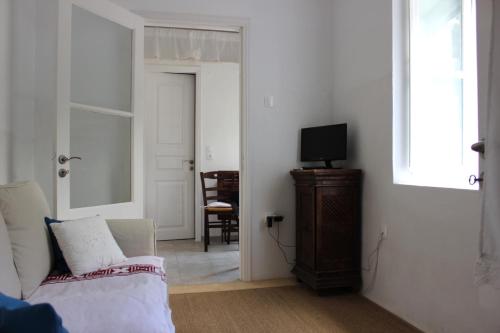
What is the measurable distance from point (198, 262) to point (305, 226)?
1.34 meters

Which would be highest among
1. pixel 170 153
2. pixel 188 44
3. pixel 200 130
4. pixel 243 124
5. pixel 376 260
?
pixel 188 44

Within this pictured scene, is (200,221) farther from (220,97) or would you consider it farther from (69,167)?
(69,167)

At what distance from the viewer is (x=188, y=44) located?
404cm

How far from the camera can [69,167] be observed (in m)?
2.36

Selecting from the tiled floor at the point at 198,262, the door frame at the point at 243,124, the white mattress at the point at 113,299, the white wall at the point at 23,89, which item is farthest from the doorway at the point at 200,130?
the white mattress at the point at 113,299

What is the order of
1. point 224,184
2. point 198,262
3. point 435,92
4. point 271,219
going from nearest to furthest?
point 435,92 → point 271,219 → point 198,262 → point 224,184

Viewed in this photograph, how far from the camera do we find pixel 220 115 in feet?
16.4

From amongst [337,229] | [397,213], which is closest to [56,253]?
[337,229]

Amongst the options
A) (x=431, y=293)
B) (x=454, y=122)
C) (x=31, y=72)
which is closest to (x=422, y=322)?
(x=431, y=293)

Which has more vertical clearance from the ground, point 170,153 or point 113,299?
point 170,153

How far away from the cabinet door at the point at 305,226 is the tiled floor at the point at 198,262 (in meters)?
0.63

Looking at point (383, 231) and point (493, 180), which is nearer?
point (493, 180)

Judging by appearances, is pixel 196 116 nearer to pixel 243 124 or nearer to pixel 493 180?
pixel 243 124

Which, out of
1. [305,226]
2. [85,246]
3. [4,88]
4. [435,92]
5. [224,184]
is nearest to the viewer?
[85,246]
